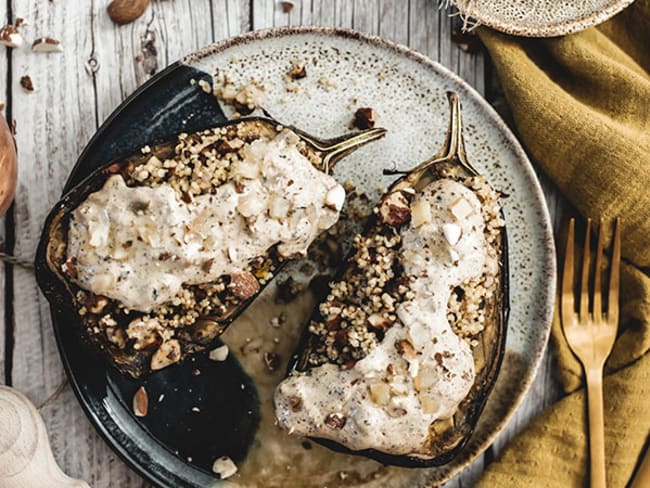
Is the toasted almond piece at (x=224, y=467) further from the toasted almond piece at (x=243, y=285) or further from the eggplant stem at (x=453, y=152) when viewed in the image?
the eggplant stem at (x=453, y=152)

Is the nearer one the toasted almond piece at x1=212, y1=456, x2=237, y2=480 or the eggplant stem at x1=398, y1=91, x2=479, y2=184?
the eggplant stem at x1=398, y1=91, x2=479, y2=184

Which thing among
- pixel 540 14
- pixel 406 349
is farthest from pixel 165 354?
pixel 540 14

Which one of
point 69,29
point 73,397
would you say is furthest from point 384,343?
point 69,29

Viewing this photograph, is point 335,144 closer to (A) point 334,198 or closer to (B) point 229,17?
(A) point 334,198

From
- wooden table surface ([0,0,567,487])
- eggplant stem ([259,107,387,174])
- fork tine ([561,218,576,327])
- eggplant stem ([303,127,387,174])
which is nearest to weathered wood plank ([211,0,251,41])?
wooden table surface ([0,0,567,487])

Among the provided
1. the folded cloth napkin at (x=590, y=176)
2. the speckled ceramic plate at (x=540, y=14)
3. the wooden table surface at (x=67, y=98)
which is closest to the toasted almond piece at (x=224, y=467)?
the wooden table surface at (x=67, y=98)

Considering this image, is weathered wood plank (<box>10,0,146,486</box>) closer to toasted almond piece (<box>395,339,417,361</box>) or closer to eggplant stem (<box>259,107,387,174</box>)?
eggplant stem (<box>259,107,387,174</box>)

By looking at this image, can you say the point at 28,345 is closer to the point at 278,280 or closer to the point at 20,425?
the point at 20,425

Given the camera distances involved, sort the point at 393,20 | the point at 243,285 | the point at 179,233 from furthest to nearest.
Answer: the point at 393,20 < the point at 243,285 < the point at 179,233
